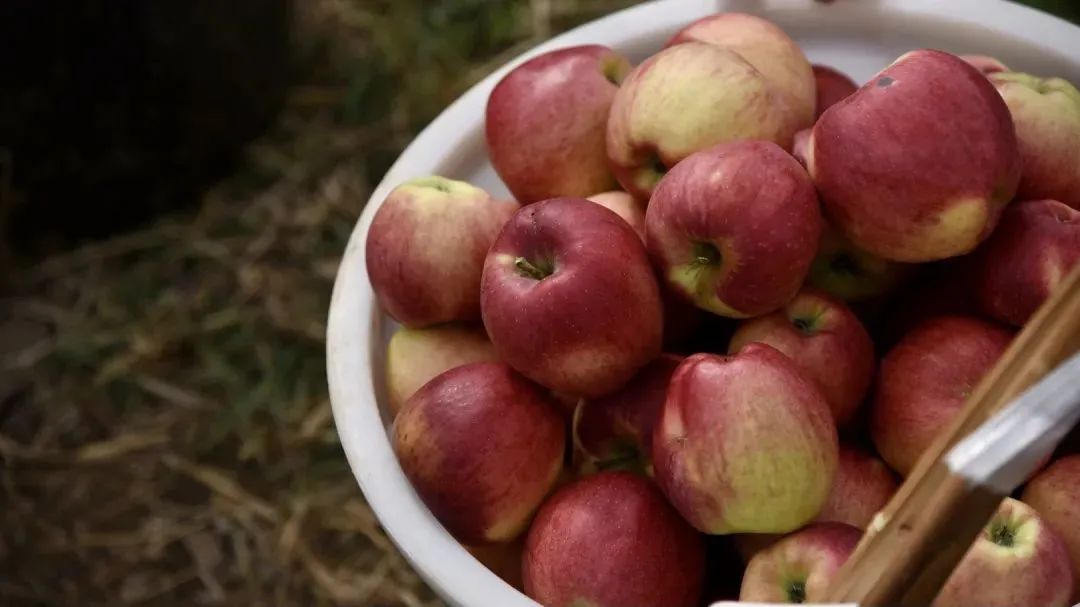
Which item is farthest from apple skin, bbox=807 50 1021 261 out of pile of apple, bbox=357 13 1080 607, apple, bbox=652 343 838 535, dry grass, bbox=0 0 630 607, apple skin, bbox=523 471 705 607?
dry grass, bbox=0 0 630 607

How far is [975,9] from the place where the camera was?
37.2 inches

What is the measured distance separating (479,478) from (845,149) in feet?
1.07

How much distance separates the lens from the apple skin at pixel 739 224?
681 millimetres

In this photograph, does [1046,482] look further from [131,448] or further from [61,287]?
[61,287]

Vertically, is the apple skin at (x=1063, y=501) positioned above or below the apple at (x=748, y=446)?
below

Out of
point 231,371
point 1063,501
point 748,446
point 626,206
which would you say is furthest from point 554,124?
point 231,371

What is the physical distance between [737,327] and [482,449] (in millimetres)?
209

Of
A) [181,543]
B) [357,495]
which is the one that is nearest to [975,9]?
[357,495]

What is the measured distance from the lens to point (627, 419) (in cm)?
73

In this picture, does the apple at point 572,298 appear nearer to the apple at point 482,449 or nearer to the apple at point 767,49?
the apple at point 482,449

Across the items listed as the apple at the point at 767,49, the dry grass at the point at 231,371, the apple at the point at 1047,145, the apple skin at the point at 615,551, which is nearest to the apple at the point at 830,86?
the apple at the point at 767,49

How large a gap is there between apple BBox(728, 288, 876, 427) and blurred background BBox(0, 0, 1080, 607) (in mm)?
714

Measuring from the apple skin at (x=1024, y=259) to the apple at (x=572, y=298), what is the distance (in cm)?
23

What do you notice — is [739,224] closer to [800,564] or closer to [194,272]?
[800,564]
